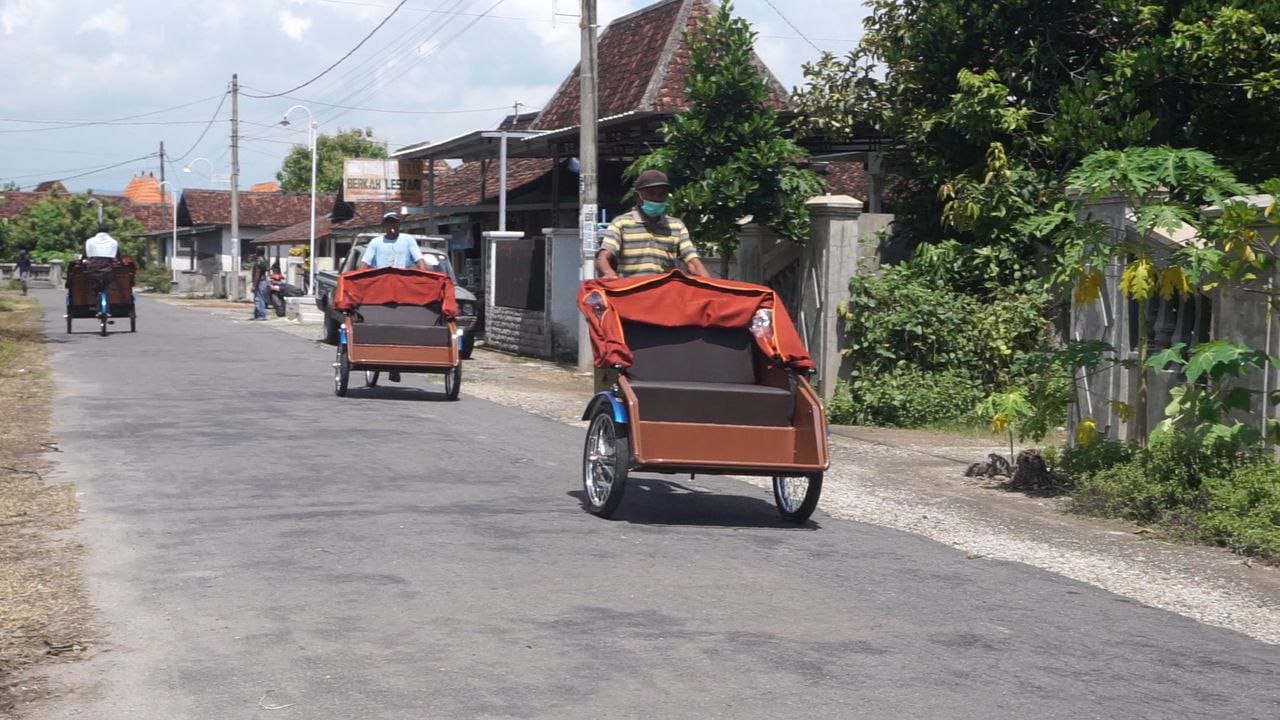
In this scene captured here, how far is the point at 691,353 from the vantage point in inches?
370

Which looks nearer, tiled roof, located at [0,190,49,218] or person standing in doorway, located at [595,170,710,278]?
person standing in doorway, located at [595,170,710,278]

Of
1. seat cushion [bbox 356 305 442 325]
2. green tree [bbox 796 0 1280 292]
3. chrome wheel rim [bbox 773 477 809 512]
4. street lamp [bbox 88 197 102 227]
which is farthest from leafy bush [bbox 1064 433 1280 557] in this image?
street lamp [bbox 88 197 102 227]

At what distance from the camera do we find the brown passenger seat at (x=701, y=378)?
8812mm

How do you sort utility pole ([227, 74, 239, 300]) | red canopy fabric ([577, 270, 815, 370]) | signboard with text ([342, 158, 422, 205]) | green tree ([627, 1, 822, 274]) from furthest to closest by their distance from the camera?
utility pole ([227, 74, 239, 300]) → signboard with text ([342, 158, 422, 205]) → green tree ([627, 1, 822, 274]) → red canopy fabric ([577, 270, 815, 370])

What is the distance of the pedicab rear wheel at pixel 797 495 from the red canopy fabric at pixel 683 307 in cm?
68

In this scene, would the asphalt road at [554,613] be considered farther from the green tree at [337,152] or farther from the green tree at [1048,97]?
the green tree at [337,152]

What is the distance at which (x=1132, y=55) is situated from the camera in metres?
15.7

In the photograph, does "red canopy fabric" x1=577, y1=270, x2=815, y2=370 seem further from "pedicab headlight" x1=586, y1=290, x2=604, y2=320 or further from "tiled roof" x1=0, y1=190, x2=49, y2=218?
"tiled roof" x1=0, y1=190, x2=49, y2=218

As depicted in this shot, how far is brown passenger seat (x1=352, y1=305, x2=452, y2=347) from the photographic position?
15.5m

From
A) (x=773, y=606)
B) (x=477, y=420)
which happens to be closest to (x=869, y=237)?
(x=477, y=420)

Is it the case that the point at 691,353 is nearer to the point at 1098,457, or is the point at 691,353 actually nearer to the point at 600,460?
the point at 600,460

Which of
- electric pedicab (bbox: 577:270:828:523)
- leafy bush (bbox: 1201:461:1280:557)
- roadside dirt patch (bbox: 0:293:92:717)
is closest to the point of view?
roadside dirt patch (bbox: 0:293:92:717)

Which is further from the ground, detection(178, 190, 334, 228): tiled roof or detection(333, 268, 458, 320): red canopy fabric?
detection(178, 190, 334, 228): tiled roof

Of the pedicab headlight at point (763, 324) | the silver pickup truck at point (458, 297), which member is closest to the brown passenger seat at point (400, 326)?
the silver pickup truck at point (458, 297)
